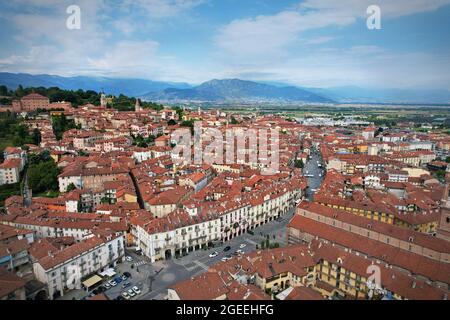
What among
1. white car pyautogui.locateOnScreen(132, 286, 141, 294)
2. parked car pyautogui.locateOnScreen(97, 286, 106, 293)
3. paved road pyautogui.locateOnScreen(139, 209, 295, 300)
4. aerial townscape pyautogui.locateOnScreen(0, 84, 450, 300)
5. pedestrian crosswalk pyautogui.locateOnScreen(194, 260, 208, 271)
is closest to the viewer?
aerial townscape pyautogui.locateOnScreen(0, 84, 450, 300)

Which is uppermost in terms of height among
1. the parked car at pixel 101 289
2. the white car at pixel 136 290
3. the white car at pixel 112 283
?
the white car at pixel 136 290

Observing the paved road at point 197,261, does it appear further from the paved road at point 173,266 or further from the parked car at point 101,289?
the parked car at point 101,289

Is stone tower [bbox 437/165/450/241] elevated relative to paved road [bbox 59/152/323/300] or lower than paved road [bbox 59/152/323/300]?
elevated

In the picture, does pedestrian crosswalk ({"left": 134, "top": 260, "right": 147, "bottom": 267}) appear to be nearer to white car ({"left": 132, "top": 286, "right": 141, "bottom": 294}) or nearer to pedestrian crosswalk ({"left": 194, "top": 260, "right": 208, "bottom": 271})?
white car ({"left": 132, "top": 286, "right": 141, "bottom": 294})

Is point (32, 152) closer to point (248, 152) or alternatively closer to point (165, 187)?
point (165, 187)

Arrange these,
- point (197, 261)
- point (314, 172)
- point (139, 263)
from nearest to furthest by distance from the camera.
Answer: point (139, 263) < point (197, 261) < point (314, 172)

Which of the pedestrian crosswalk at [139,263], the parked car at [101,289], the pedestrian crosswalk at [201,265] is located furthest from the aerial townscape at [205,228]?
the pedestrian crosswalk at [201,265]

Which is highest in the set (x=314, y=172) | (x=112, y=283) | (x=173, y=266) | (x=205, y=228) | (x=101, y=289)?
(x=314, y=172)

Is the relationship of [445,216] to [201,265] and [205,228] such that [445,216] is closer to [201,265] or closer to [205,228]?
[205,228]

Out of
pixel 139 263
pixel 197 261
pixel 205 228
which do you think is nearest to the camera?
pixel 139 263

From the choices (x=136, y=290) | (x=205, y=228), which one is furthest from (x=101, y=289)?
(x=205, y=228)

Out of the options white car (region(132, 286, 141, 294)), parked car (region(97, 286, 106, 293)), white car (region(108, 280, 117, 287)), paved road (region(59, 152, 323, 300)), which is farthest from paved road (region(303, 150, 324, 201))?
parked car (region(97, 286, 106, 293))
